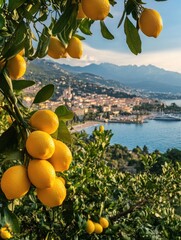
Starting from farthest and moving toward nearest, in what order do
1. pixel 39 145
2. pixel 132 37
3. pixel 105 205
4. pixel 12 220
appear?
pixel 105 205 < pixel 132 37 < pixel 12 220 < pixel 39 145

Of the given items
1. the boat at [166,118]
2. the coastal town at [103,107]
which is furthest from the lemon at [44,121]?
the boat at [166,118]

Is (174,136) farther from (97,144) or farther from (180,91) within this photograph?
(180,91)

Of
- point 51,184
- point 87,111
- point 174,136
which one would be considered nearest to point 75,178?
point 51,184

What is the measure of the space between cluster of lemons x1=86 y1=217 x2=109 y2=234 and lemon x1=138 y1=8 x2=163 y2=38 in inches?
53.6

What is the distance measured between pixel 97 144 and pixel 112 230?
0.62 meters

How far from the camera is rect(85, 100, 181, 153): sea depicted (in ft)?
133

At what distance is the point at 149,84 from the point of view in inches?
5074

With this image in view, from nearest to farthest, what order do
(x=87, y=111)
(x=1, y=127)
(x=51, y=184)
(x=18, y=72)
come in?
(x=51, y=184) < (x=18, y=72) < (x=1, y=127) < (x=87, y=111)

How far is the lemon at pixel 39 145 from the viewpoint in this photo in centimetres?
55

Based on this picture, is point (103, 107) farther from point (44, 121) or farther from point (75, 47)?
point (44, 121)

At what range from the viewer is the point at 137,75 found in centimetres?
16788

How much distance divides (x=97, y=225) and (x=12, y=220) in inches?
53.4

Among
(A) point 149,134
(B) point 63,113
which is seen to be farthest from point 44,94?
(A) point 149,134

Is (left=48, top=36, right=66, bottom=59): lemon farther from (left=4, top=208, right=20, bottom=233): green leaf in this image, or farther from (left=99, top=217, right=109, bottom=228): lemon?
(left=99, top=217, right=109, bottom=228): lemon
